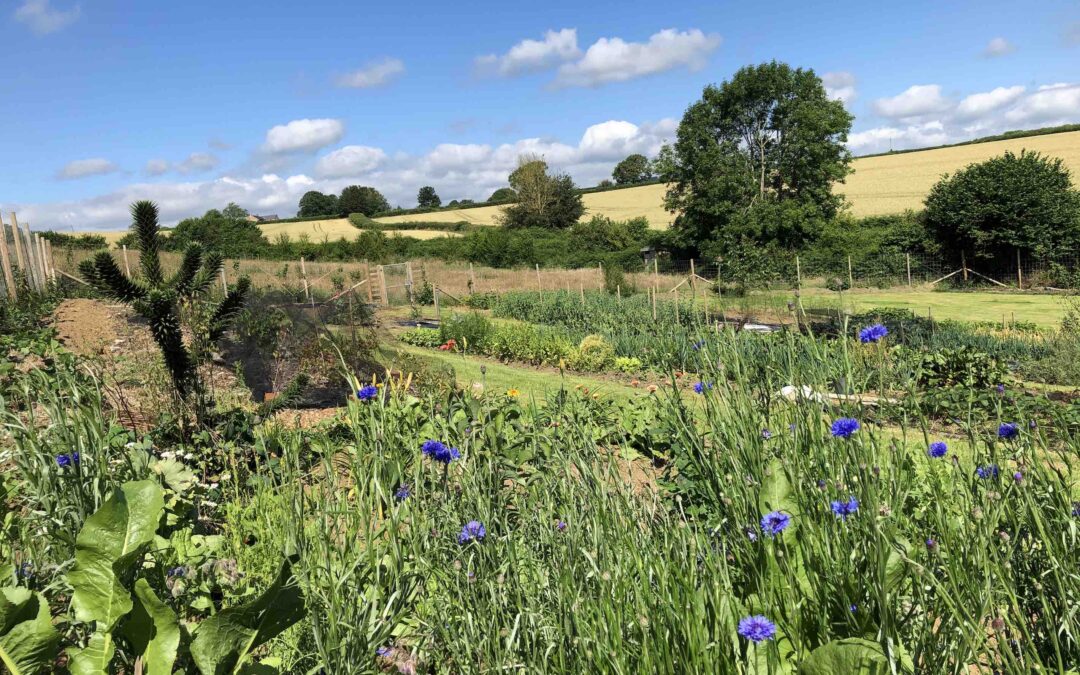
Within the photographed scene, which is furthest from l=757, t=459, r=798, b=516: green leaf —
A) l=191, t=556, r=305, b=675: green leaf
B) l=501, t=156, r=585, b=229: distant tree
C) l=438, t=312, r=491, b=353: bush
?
l=501, t=156, r=585, b=229: distant tree

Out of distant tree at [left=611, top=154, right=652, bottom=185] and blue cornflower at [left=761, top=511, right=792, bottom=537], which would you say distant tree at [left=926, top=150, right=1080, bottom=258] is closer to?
blue cornflower at [left=761, top=511, right=792, bottom=537]

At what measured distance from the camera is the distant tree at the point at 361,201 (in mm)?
62062

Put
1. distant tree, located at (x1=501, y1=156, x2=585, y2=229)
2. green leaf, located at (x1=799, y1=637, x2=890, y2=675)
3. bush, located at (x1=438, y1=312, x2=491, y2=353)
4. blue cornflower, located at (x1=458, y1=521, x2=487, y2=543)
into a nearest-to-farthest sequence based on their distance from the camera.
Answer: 1. green leaf, located at (x1=799, y1=637, x2=890, y2=675)
2. blue cornflower, located at (x1=458, y1=521, x2=487, y2=543)
3. bush, located at (x1=438, y1=312, x2=491, y2=353)
4. distant tree, located at (x1=501, y1=156, x2=585, y2=229)

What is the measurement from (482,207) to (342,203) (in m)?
13.7

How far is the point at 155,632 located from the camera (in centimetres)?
163

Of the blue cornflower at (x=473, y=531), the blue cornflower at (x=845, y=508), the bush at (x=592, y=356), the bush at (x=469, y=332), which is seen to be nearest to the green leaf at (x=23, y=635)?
the blue cornflower at (x=473, y=531)

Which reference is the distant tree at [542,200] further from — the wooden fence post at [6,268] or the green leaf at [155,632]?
the green leaf at [155,632]

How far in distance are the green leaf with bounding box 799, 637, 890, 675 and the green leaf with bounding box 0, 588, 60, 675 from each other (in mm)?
1689

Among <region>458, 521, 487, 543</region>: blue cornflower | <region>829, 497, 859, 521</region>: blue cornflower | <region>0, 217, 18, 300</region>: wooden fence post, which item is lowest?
<region>458, 521, 487, 543</region>: blue cornflower

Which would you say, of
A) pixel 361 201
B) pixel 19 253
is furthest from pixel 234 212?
pixel 19 253

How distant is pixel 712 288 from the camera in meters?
23.5

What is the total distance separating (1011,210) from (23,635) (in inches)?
1124

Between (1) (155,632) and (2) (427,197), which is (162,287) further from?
(2) (427,197)

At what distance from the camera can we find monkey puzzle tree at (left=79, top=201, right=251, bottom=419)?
4738 millimetres
